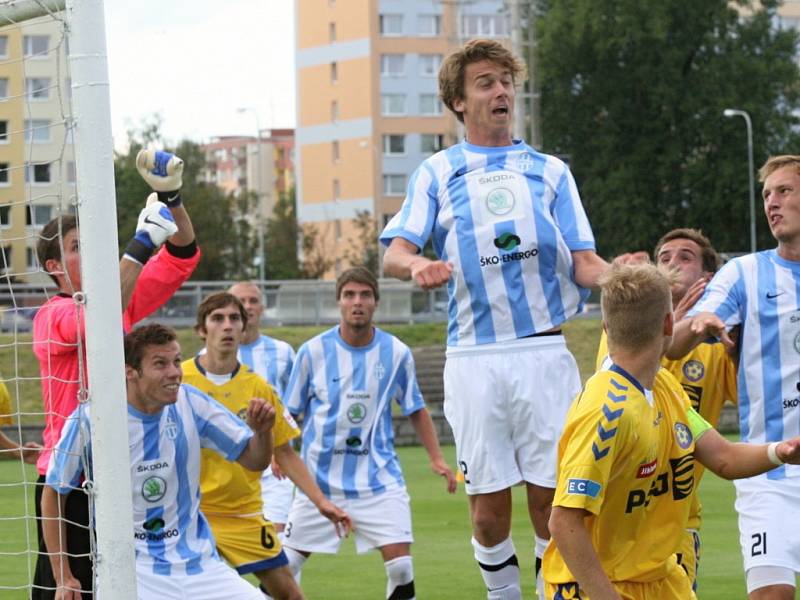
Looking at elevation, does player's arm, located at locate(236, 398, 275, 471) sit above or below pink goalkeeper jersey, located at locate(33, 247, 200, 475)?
below

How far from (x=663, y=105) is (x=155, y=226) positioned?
168 feet

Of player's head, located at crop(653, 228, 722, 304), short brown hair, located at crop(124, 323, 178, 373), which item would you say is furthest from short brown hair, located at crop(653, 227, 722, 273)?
short brown hair, located at crop(124, 323, 178, 373)

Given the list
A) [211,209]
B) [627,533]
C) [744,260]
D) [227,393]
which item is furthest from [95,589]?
[211,209]

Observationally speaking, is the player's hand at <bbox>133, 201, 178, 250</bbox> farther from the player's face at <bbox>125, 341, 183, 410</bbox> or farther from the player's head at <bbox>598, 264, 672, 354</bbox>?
the player's head at <bbox>598, 264, 672, 354</bbox>

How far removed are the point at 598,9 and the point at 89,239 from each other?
168 feet

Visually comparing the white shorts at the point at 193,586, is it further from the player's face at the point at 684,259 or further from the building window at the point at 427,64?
the building window at the point at 427,64

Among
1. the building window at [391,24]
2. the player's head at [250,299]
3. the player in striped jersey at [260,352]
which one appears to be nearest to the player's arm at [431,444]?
the player in striped jersey at [260,352]

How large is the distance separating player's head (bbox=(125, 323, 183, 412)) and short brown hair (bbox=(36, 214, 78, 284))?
478mm

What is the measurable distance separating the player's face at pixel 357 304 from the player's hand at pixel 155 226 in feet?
10.8

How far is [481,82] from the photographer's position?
242 inches

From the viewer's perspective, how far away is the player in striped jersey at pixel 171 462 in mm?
6332

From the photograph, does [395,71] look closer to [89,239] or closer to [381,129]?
[381,129]

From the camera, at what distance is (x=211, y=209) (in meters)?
55.4

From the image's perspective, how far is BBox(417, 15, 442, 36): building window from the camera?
78.9 m
